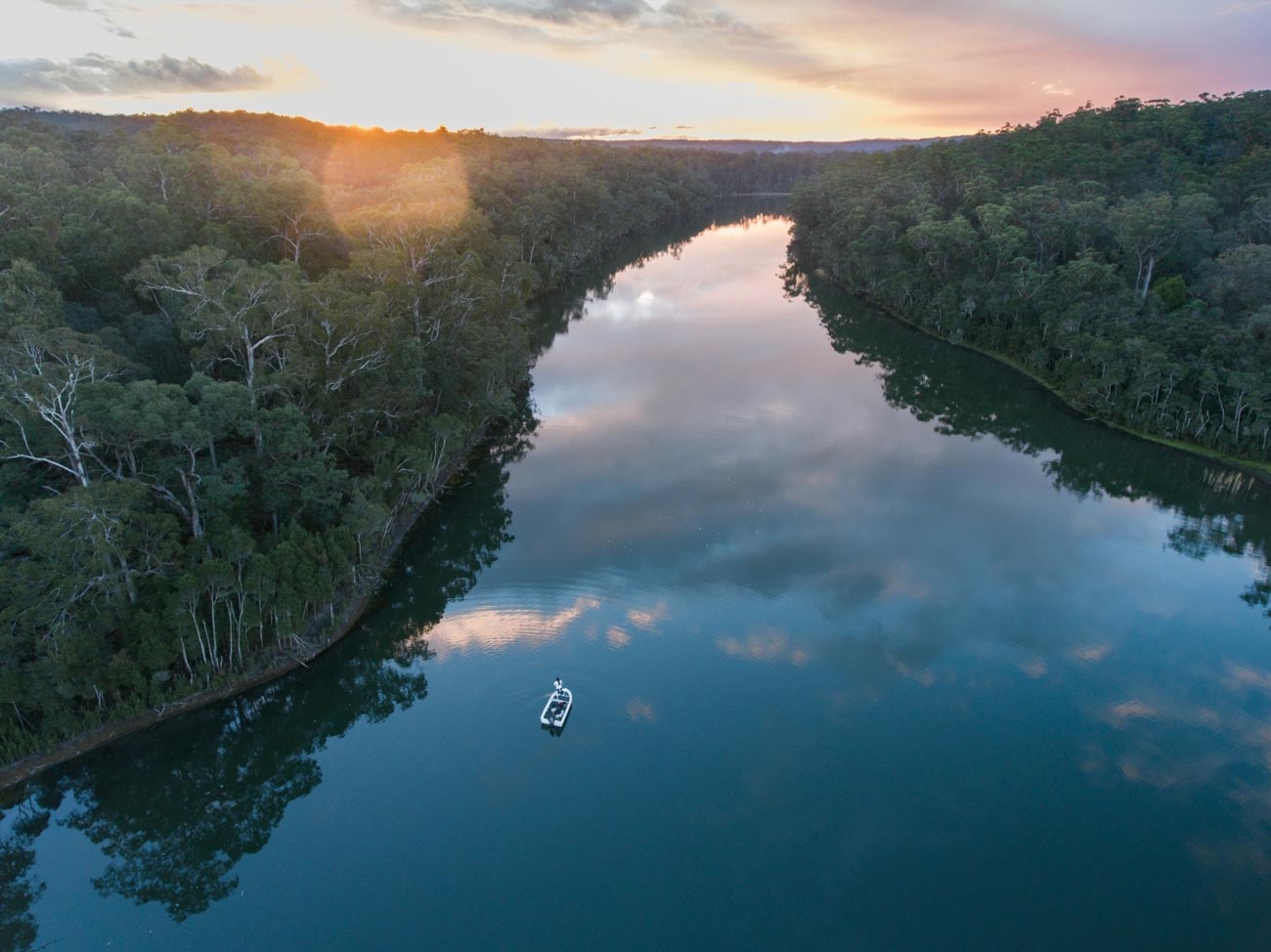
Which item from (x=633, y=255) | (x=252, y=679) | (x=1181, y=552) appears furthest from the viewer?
(x=633, y=255)

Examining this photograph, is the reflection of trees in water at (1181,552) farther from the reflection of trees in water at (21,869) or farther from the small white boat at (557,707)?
the reflection of trees in water at (21,869)

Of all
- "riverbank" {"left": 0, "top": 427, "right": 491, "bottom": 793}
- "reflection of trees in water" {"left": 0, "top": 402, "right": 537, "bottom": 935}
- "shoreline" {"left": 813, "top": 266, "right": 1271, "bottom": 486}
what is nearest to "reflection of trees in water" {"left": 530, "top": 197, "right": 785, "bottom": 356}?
"shoreline" {"left": 813, "top": 266, "right": 1271, "bottom": 486}

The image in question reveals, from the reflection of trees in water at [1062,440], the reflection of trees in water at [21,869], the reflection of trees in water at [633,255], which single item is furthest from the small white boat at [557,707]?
the reflection of trees in water at [633,255]

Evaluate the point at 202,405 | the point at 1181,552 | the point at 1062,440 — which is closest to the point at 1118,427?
the point at 1062,440

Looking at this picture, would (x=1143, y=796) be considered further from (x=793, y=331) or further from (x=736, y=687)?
(x=793, y=331)

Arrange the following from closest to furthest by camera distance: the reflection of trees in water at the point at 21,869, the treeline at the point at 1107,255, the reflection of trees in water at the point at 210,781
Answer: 1. the reflection of trees in water at the point at 21,869
2. the reflection of trees in water at the point at 210,781
3. the treeline at the point at 1107,255

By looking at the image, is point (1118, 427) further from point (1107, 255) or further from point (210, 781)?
point (210, 781)
